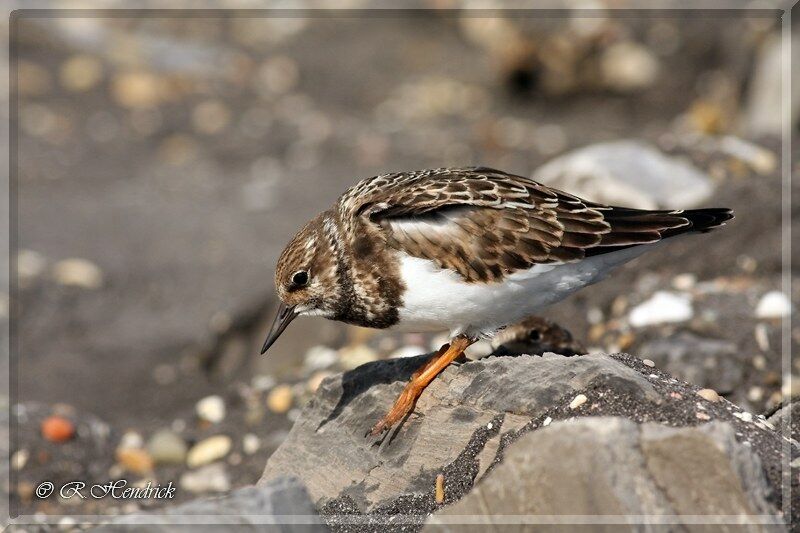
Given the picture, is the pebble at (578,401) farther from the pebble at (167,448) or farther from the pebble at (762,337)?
the pebble at (167,448)

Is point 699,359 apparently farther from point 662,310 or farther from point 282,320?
point 282,320

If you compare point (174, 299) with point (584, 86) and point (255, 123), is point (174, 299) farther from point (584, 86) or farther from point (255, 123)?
point (584, 86)

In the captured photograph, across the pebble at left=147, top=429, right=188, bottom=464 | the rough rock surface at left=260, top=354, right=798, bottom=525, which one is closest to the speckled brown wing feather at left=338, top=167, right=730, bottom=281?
the rough rock surface at left=260, top=354, right=798, bottom=525

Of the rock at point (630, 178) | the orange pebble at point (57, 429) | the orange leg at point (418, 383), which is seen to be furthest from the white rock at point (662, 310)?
the orange pebble at point (57, 429)

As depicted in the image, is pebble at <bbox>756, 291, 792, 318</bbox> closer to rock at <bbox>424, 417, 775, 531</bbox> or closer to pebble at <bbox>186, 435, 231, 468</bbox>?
rock at <bbox>424, 417, 775, 531</bbox>

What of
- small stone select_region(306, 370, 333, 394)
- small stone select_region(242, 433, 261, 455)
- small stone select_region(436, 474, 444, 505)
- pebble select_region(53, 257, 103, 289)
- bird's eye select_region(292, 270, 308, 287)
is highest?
bird's eye select_region(292, 270, 308, 287)

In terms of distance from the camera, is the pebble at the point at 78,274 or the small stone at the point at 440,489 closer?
the small stone at the point at 440,489
